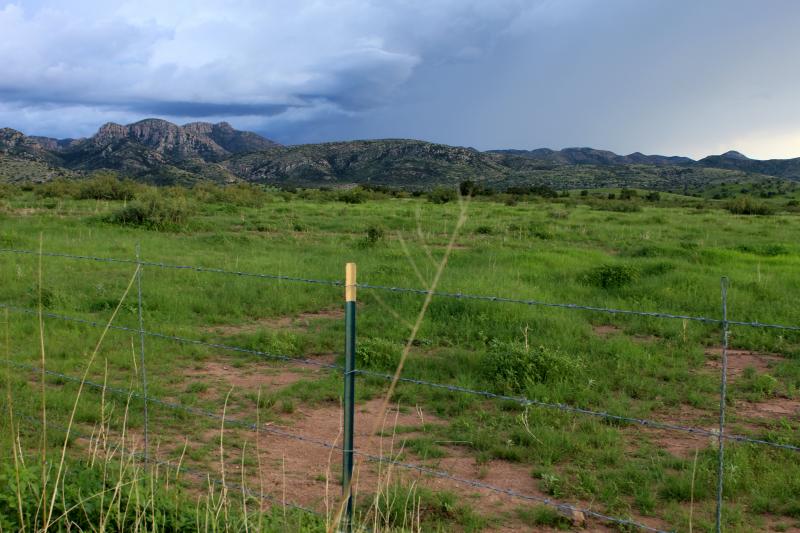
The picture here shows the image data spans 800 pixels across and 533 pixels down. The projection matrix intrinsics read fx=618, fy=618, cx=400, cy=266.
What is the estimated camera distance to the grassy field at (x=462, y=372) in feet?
16.5

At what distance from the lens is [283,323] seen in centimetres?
1029

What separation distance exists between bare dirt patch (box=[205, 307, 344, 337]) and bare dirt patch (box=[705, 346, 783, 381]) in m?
5.73

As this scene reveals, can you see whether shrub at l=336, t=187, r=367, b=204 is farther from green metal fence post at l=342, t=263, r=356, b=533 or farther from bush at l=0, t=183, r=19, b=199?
green metal fence post at l=342, t=263, r=356, b=533

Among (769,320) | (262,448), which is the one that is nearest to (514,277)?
(769,320)

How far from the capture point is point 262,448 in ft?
19.3

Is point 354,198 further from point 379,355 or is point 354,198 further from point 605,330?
point 379,355

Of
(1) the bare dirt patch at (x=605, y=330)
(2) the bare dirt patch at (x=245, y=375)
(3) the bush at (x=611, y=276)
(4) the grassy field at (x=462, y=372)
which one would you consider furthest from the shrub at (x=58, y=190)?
(1) the bare dirt patch at (x=605, y=330)

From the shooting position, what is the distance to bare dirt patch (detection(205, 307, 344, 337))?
977 cm

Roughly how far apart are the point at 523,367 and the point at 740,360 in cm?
350

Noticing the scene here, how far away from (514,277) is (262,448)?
8243 millimetres

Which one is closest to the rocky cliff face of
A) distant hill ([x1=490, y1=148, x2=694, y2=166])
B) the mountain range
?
the mountain range

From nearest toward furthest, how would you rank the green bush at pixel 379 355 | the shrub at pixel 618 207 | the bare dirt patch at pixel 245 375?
the bare dirt patch at pixel 245 375, the green bush at pixel 379 355, the shrub at pixel 618 207

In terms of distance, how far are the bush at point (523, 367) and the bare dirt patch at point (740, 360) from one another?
2019 millimetres

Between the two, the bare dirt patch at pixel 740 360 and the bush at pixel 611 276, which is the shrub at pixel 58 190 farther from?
the bare dirt patch at pixel 740 360
